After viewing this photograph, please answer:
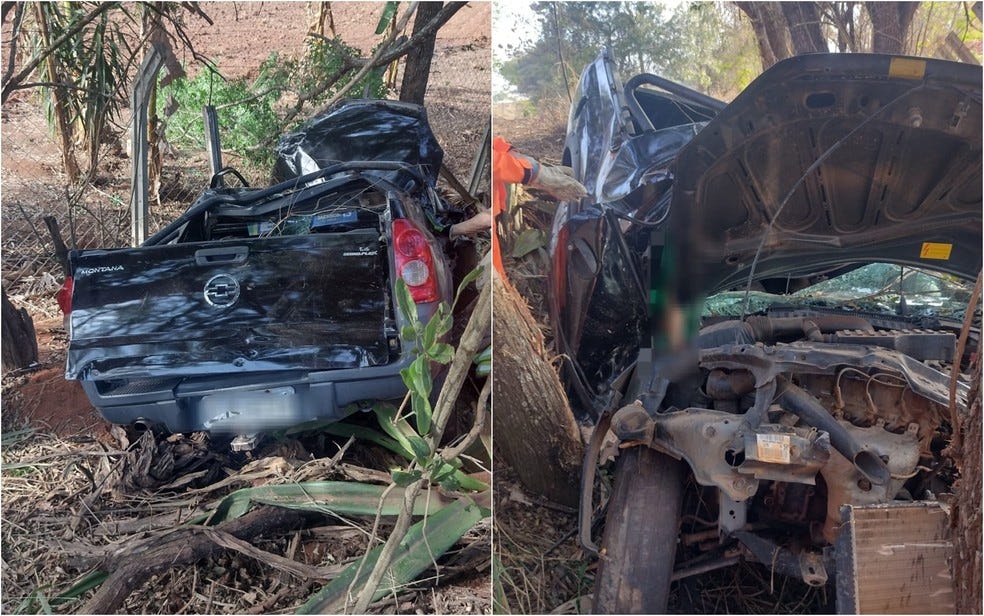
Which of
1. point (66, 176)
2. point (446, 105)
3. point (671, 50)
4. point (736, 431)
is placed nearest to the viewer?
point (736, 431)

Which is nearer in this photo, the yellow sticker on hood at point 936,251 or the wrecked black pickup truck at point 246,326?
the wrecked black pickup truck at point 246,326

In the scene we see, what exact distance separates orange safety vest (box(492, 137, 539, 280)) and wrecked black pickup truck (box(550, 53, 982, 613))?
30cm

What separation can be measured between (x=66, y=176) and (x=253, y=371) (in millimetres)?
4888

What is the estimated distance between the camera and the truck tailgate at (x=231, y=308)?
123 inches

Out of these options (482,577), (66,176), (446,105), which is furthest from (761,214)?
(446,105)

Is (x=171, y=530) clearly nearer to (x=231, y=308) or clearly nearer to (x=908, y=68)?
(x=231, y=308)

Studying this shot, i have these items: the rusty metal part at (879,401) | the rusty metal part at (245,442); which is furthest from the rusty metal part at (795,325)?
the rusty metal part at (245,442)

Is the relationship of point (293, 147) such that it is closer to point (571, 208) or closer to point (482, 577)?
point (571, 208)

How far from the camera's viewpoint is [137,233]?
489 cm

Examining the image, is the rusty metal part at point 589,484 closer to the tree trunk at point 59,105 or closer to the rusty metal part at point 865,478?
the rusty metal part at point 865,478

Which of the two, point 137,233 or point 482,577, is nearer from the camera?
point 482,577

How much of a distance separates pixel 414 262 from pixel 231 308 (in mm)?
760

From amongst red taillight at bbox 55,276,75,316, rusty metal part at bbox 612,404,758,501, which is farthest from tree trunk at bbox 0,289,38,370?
rusty metal part at bbox 612,404,758,501

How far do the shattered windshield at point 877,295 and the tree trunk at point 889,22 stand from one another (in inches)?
40.3
